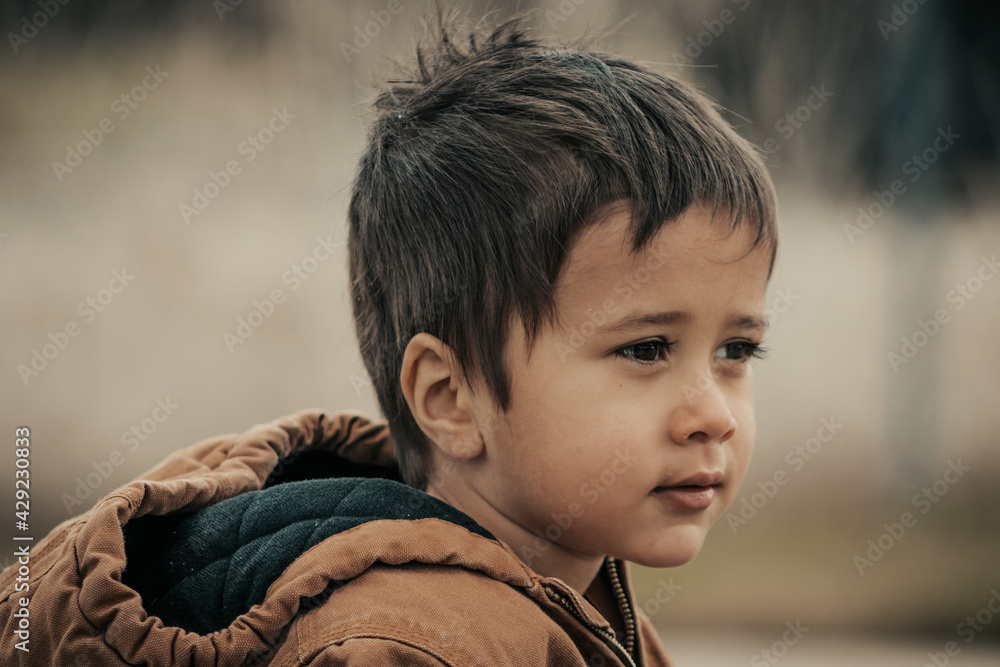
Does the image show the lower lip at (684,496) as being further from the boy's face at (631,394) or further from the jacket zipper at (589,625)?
the jacket zipper at (589,625)

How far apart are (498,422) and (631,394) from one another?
0.15 meters

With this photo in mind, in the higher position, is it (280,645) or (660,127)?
(660,127)

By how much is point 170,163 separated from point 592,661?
80.3 inches

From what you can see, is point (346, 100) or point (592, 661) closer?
point (592, 661)

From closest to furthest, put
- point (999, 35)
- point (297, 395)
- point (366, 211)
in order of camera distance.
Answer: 1. point (366, 211)
2. point (999, 35)
3. point (297, 395)

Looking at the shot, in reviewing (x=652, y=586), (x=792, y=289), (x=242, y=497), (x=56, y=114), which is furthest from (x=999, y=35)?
(x=56, y=114)

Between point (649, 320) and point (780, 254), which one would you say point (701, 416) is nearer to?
point (649, 320)

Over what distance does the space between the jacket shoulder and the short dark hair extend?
8.6 inches

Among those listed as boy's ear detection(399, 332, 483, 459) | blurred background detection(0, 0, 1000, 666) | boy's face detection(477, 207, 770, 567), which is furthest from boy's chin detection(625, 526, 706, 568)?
blurred background detection(0, 0, 1000, 666)

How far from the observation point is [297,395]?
2.44m

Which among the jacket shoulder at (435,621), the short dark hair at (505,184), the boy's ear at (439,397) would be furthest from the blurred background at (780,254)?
the jacket shoulder at (435,621)

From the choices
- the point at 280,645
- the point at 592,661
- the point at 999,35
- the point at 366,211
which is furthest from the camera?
the point at 999,35

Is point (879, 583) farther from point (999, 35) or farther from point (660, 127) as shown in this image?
point (660, 127)

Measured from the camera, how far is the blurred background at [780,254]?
7.63 ft
